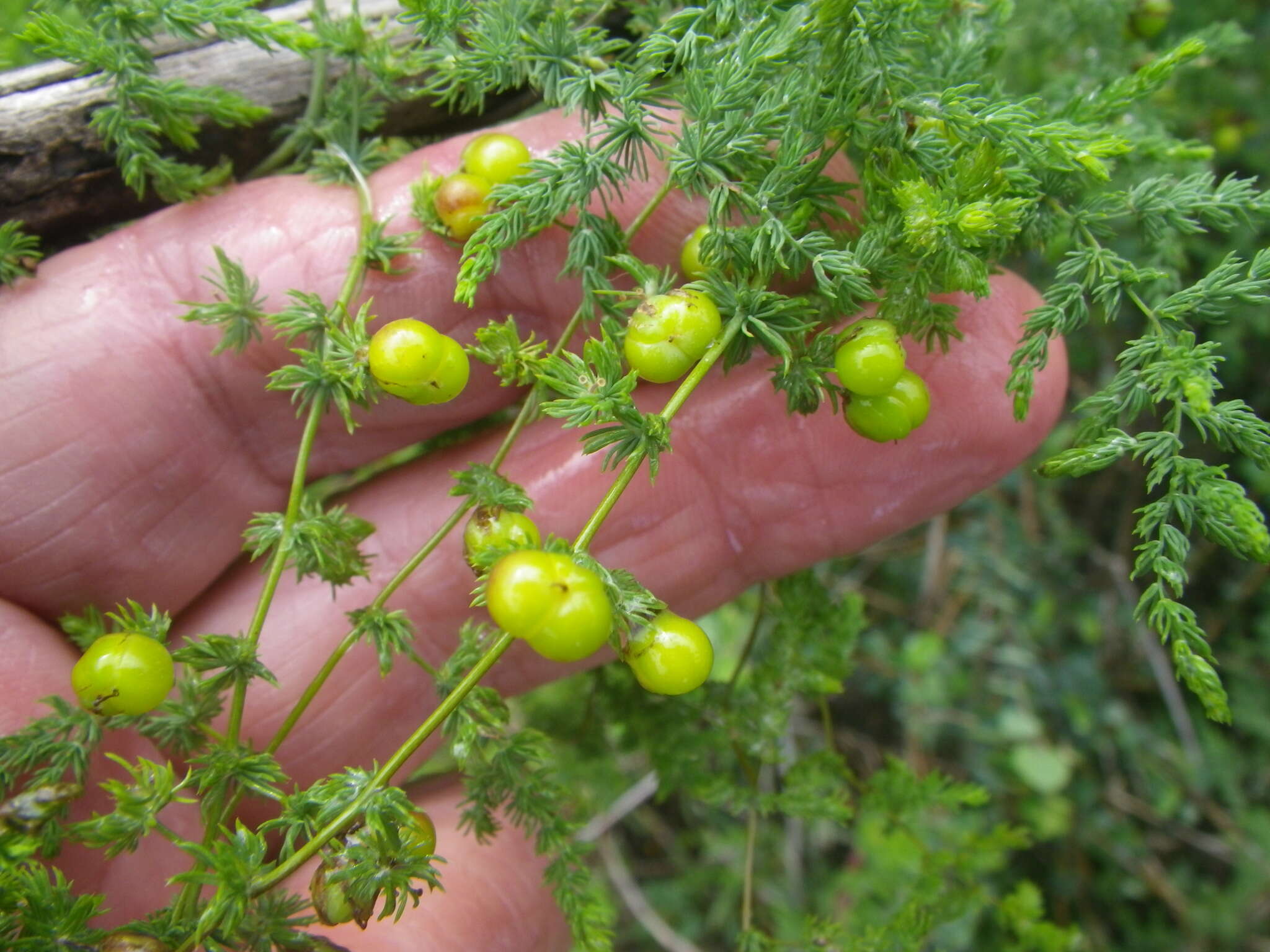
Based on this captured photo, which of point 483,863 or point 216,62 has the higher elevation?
point 216,62

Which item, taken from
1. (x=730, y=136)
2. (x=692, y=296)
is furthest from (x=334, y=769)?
(x=730, y=136)

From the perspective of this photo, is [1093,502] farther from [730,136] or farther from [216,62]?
[216,62]

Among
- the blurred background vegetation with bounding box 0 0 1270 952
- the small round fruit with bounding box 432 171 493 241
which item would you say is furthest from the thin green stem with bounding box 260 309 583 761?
the blurred background vegetation with bounding box 0 0 1270 952

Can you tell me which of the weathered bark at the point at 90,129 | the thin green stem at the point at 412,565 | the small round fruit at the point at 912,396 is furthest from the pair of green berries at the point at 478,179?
the small round fruit at the point at 912,396

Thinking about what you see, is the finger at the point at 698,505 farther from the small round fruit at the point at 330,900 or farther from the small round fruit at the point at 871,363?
the small round fruit at the point at 330,900

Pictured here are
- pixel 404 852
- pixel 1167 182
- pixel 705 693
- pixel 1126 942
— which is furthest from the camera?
pixel 1126 942

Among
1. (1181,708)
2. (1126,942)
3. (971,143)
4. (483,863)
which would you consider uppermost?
(971,143)

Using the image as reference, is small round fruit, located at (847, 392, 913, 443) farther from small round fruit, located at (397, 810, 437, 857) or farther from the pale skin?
small round fruit, located at (397, 810, 437, 857)
